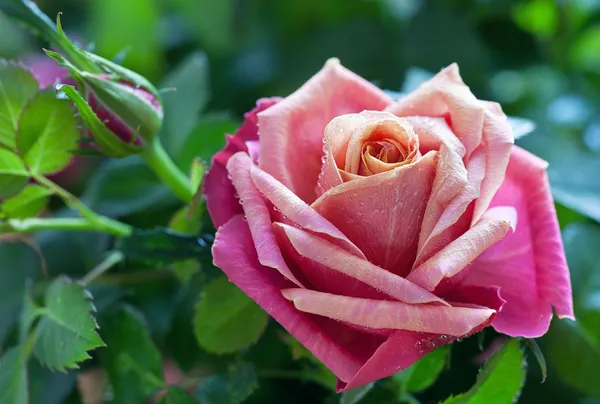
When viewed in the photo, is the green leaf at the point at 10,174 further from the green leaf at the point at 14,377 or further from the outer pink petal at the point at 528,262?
the outer pink petal at the point at 528,262

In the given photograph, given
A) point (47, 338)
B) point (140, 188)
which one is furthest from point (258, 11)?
point (47, 338)

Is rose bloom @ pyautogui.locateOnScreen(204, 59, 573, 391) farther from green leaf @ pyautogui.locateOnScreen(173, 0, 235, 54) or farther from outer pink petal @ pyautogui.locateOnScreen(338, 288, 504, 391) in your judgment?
green leaf @ pyautogui.locateOnScreen(173, 0, 235, 54)

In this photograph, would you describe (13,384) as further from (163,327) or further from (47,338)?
(163,327)

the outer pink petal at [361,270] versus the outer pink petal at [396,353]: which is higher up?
the outer pink petal at [361,270]

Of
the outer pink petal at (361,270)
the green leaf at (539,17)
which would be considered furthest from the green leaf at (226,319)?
the green leaf at (539,17)

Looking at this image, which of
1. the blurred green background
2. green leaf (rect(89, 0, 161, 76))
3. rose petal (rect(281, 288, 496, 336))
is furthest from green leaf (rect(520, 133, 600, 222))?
green leaf (rect(89, 0, 161, 76))

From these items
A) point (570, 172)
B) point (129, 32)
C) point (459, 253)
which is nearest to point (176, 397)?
point (459, 253)
